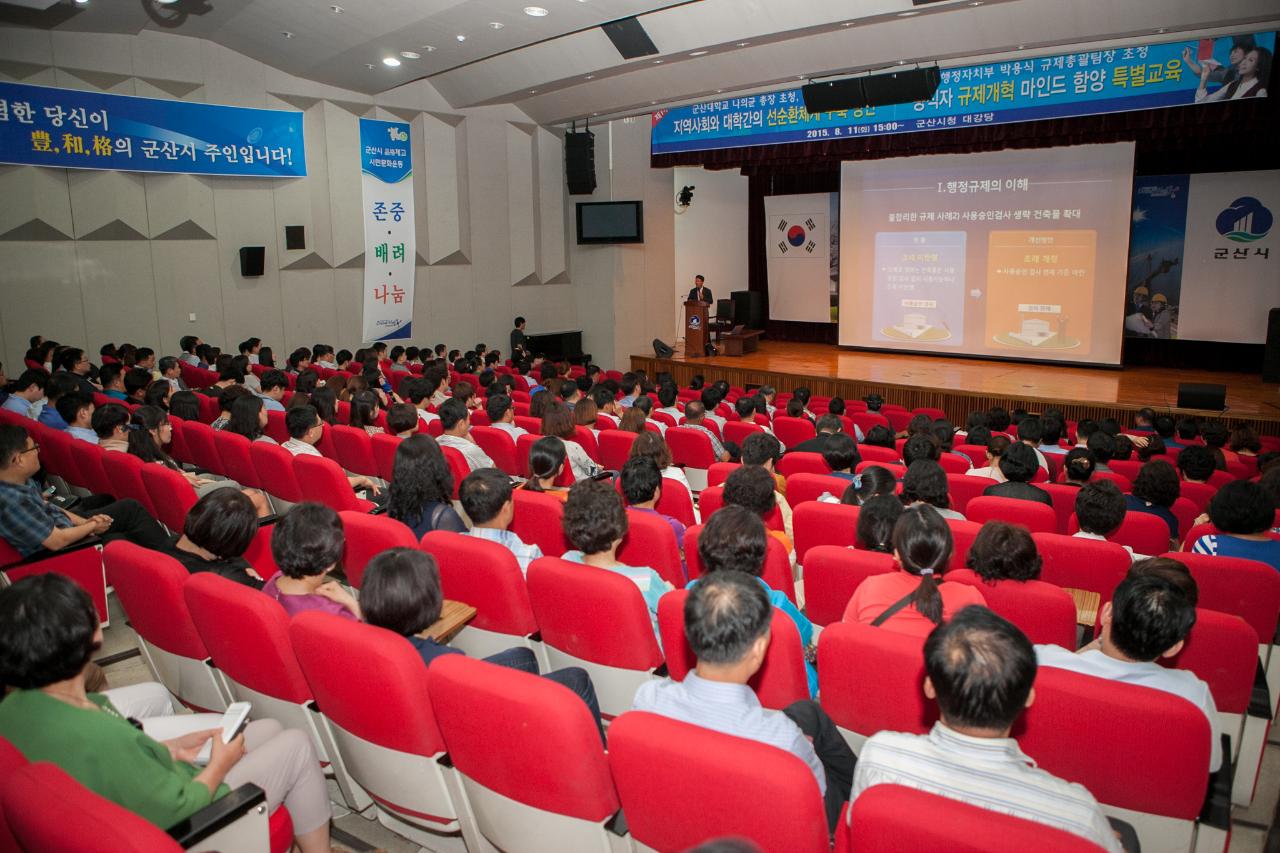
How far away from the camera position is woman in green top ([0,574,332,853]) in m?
1.88

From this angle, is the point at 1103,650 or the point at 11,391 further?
the point at 11,391

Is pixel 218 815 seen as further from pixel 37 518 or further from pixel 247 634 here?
pixel 37 518

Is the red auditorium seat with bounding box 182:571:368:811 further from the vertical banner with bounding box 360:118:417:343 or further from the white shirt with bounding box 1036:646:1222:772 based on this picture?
the vertical banner with bounding box 360:118:417:343

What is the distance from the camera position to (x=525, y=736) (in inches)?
75.5

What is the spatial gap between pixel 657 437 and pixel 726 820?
3.30 m

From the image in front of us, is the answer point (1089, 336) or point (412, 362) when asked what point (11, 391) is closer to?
point (412, 362)

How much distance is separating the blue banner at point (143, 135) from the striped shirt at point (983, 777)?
11567 millimetres

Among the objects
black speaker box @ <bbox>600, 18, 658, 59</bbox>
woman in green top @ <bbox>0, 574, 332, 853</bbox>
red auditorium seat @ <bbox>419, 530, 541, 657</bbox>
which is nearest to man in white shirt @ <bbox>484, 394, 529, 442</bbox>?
Answer: red auditorium seat @ <bbox>419, 530, 541, 657</bbox>

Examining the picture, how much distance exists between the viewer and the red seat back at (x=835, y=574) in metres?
3.05

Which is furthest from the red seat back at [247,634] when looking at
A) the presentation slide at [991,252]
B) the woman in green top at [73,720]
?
the presentation slide at [991,252]

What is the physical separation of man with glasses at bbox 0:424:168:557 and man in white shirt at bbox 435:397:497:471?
179 cm

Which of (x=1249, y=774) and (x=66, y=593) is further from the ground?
(x=66, y=593)

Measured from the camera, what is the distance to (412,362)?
1209 cm

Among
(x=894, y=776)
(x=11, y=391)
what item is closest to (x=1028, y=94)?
(x=894, y=776)
